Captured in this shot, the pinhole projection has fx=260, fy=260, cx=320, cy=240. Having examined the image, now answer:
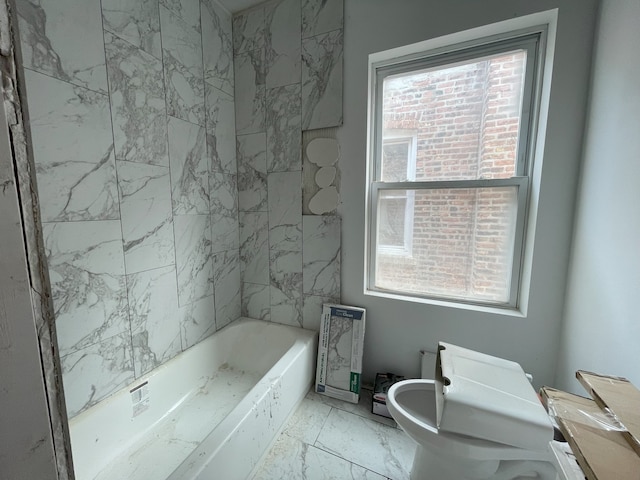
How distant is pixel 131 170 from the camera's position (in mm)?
1336

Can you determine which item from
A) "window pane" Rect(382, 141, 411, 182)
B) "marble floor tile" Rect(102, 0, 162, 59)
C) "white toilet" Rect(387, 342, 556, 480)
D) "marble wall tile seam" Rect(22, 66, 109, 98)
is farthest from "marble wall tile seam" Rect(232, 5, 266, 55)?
"white toilet" Rect(387, 342, 556, 480)

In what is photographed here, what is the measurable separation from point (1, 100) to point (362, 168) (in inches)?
60.7

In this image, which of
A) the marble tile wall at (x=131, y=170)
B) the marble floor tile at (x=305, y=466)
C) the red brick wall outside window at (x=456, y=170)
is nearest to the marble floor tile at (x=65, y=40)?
the marble tile wall at (x=131, y=170)

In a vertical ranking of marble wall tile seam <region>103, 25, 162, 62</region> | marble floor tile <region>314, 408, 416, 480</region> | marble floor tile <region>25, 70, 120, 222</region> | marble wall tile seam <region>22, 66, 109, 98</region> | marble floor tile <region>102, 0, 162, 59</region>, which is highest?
marble floor tile <region>102, 0, 162, 59</region>

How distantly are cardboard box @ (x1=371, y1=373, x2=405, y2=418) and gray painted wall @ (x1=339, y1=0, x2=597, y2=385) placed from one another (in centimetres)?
6

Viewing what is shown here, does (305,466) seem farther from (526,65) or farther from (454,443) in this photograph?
(526,65)

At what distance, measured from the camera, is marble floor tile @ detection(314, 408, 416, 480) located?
1.28 m

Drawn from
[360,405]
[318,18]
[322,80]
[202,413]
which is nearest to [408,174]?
[322,80]

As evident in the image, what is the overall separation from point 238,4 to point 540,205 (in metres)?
2.29

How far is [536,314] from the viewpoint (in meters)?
1.41

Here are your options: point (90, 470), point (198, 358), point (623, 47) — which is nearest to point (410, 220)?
point (623, 47)

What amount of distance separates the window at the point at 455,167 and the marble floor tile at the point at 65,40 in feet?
4.73

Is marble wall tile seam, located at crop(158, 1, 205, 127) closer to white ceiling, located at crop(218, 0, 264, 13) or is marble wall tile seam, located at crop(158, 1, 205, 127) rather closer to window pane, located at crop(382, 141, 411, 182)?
white ceiling, located at crop(218, 0, 264, 13)

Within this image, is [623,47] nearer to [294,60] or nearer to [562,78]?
[562,78]
